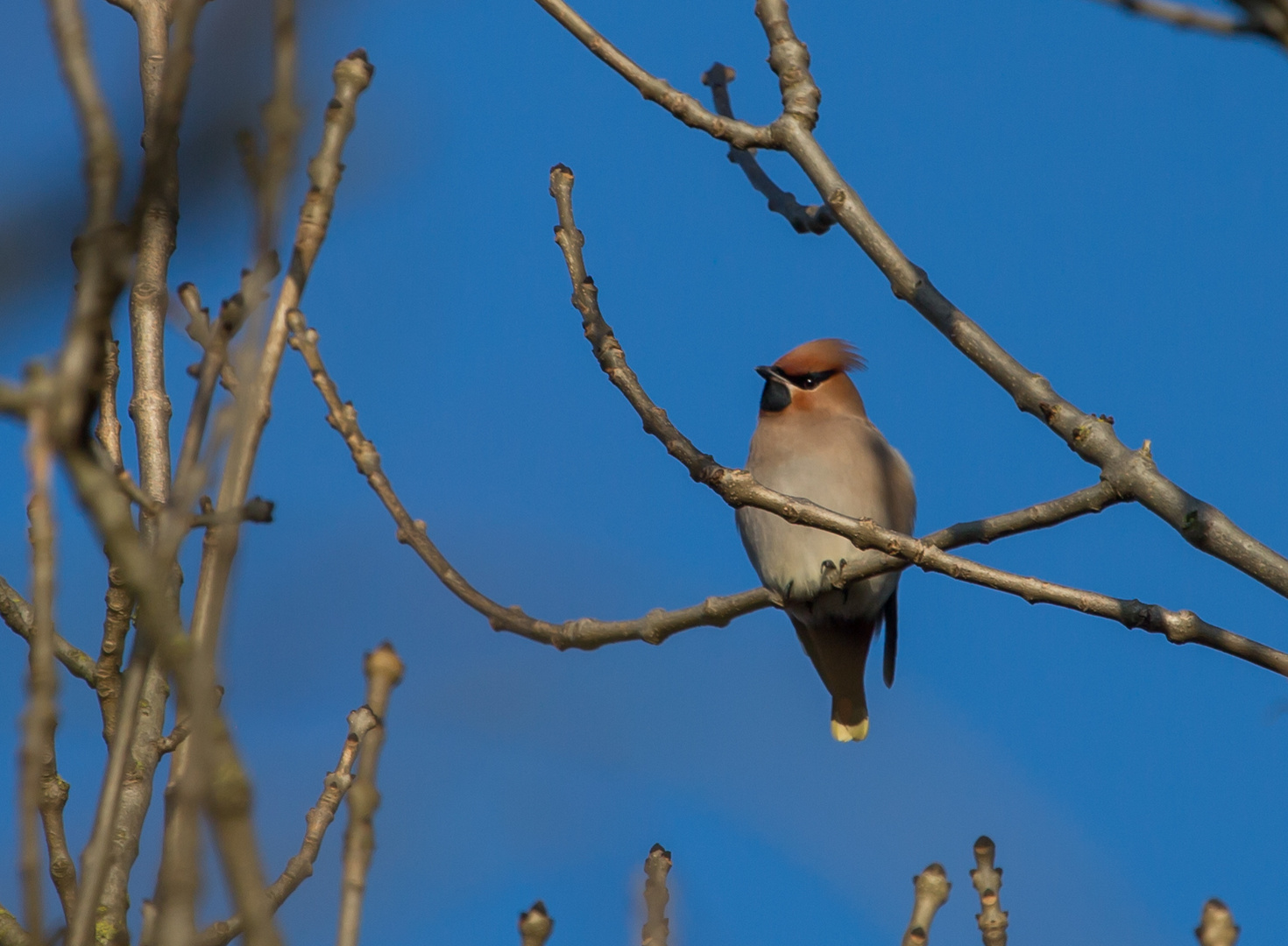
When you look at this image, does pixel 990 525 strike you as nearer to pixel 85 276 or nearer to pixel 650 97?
pixel 650 97

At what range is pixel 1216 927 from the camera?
2.02 metres

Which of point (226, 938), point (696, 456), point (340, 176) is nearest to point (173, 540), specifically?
point (340, 176)

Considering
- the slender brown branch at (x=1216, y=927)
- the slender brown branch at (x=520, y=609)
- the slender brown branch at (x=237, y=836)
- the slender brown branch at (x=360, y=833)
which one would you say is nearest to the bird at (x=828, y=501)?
the slender brown branch at (x=520, y=609)

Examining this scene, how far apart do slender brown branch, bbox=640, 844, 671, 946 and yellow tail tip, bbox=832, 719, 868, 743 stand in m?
3.84

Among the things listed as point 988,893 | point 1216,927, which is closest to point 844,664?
point 988,893

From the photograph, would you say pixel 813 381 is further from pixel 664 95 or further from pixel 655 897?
pixel 655 897

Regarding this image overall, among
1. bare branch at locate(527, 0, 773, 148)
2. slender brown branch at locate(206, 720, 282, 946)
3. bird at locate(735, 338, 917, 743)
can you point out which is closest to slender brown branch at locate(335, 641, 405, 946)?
slender brown branch at locate(206, 720, 282, 946)

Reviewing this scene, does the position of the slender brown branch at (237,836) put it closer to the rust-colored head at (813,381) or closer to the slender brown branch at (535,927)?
the slender brown branch at (535,927)

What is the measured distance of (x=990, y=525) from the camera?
301 centimetres

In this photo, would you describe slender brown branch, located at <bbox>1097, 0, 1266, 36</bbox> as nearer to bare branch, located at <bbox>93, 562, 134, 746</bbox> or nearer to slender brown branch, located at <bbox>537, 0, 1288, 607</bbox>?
slender brown branch, located at <bbox>537, 0, 1288, 607</bbox>

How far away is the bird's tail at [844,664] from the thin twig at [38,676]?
4794 millimetres

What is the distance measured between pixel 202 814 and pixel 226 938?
159 centimetres

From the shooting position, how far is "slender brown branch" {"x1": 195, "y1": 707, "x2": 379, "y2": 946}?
2766 mm

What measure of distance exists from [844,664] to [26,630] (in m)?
3.68
